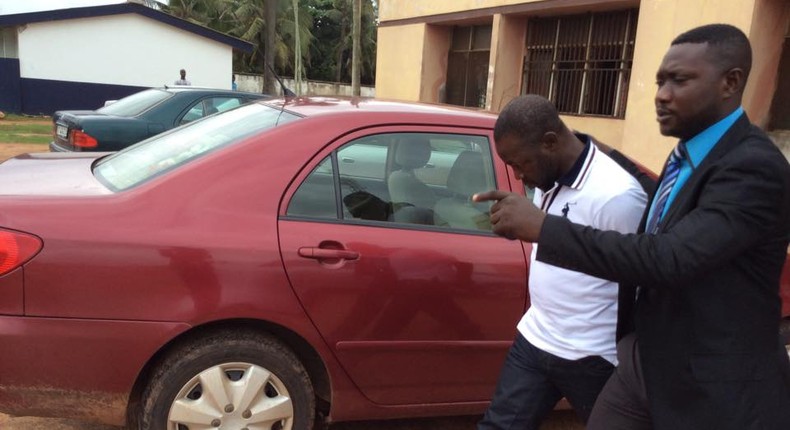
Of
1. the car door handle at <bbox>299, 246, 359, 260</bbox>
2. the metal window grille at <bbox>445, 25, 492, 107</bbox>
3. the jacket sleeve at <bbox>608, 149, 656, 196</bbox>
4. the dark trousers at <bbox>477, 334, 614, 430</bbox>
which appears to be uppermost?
the metal window grille at <bbox>445, 25, 492, 107</bbox>

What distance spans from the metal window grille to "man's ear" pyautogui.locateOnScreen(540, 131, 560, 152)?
39.3ft

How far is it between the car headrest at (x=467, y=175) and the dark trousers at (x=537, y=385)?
0.88m

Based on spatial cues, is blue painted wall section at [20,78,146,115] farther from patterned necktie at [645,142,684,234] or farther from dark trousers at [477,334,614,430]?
patterned necktie at [645,142,684,234]

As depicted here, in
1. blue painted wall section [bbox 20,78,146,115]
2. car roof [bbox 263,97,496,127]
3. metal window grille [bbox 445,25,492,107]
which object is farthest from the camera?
blue painted wall section [bbox 20,78,146,115]

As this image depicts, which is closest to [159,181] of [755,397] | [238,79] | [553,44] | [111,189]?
[111,189]

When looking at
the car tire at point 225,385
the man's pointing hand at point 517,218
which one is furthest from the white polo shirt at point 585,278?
the car tire at point 225,385

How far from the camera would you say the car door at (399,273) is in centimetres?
241

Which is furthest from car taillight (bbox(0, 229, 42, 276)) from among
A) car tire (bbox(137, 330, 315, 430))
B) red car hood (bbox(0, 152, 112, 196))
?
car tire (bbox(137, 330, 315, 430))

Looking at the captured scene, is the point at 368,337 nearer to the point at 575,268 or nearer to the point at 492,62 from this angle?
the point at 575,268

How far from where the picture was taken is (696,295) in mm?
1359

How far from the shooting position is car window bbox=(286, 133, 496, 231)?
2562mm

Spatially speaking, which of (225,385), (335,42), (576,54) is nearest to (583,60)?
(576,54)

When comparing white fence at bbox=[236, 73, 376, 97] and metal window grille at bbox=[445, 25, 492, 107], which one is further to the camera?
white fence at bbox=[236, 73, 376, 97]

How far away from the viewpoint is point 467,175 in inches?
113
